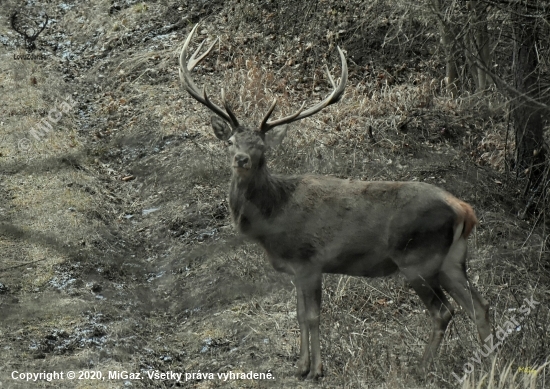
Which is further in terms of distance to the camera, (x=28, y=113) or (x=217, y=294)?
(x=28, y=113)

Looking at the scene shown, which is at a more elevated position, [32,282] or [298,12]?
[298,12]

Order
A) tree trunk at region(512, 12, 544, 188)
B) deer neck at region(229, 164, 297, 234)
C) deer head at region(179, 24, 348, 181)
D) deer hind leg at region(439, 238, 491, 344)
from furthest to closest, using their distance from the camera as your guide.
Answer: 1. tree trunk at region(512, 12, 544, 188)
2. deer neck at region(229, 164, 297, 234)
3. deer head at region(179, 24, 348, 181)
4. deer hind leg at region(439, 238, 491, 344)

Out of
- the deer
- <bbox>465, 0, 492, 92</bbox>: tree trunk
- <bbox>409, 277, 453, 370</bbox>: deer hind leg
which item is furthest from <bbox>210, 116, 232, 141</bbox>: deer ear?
<bbox>465, 0, 492, 92</bbox>: tree trunk

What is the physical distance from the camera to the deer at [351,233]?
8094 mm

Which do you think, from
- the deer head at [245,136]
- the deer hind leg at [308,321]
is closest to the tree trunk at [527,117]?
the deer head at [245,136]

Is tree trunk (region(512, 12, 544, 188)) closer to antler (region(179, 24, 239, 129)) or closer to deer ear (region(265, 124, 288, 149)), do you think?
deer ear (region(265, 124, 288, 149))

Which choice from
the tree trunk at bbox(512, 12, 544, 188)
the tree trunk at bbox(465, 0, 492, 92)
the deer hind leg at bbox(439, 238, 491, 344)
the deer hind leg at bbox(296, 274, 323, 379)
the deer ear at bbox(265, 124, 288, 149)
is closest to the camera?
the deer hind leg at bbox(439, 238, 491, 344)

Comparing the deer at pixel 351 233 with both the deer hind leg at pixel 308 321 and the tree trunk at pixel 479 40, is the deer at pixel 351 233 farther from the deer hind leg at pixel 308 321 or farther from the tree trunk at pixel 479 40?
the tree trunk at pixel 479 40

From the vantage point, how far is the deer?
26.6 ft

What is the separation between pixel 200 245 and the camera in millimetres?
11203

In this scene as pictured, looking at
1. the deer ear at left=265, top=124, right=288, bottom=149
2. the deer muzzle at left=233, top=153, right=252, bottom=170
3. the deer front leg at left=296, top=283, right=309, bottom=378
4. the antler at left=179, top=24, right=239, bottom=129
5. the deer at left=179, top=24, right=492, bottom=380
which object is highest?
the antler at left=179, top=24, right=239, bottom=129

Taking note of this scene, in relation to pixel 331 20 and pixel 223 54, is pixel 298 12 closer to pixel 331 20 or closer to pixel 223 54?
pixel 331 20

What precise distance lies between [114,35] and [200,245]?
8540mm

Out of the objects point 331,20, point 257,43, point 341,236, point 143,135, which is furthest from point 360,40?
point 341,236
